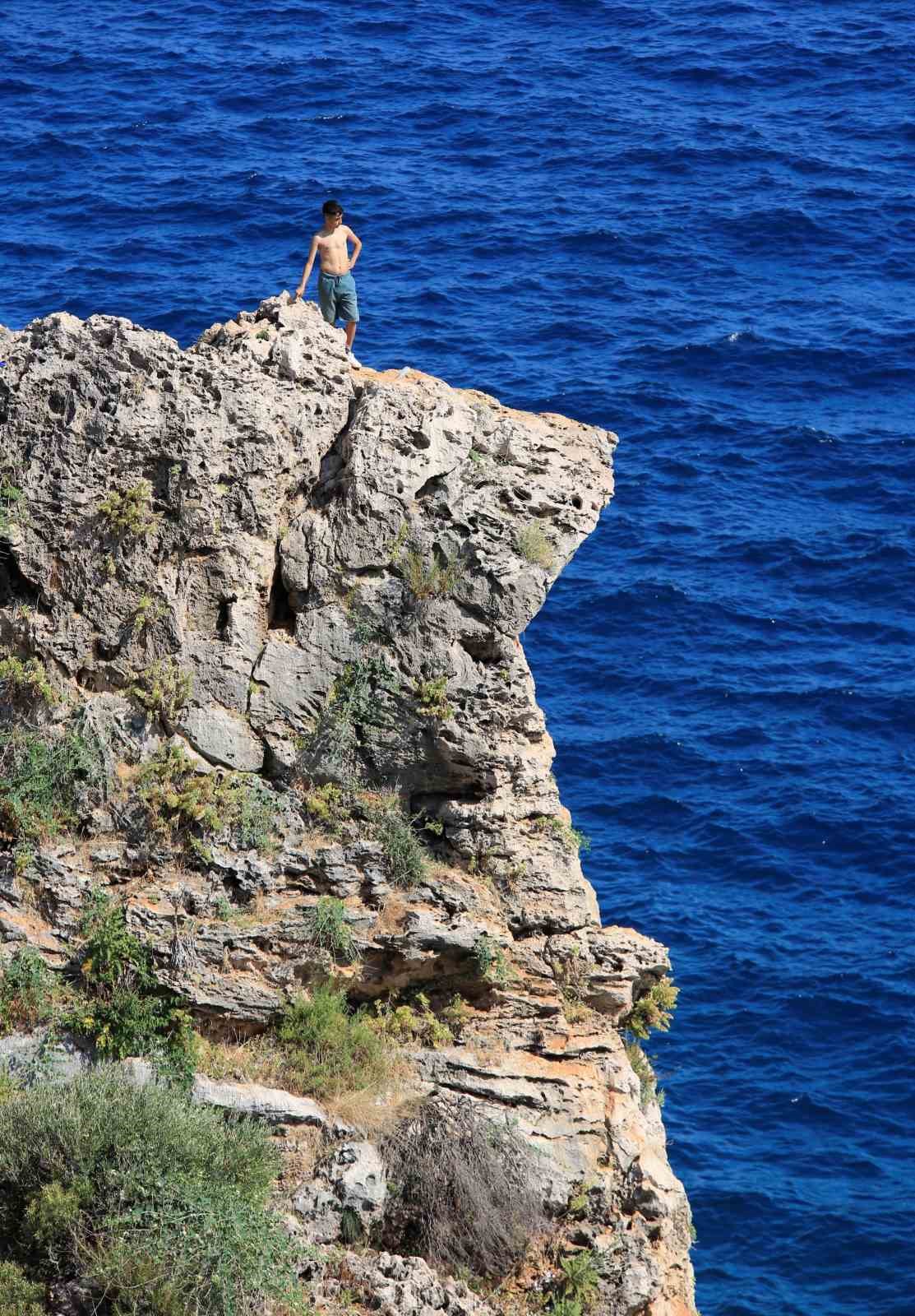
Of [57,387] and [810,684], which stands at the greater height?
[810,684]

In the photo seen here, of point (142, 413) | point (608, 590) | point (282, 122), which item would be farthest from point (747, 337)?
point (142, 413)

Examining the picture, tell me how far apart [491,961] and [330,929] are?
1.76 meters

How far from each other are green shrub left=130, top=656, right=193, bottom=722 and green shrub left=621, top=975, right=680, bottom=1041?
6.36 m

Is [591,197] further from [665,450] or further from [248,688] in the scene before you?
[248,688]

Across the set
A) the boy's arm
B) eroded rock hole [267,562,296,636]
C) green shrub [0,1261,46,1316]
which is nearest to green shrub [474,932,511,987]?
eroded rock hole [267,562,296,636]

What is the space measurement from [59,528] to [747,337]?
38882mm

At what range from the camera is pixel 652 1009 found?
65.8 ft

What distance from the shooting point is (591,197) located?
197 ft

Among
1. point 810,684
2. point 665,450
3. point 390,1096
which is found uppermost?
point 665,450

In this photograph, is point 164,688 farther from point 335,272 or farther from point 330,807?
point 335,272

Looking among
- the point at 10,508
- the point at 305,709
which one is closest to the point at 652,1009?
the point at 305,709

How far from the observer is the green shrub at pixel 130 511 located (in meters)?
18.2

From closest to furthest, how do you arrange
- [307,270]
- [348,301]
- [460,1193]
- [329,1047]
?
[460,1193], [329,1047], [307,270], [348,301]

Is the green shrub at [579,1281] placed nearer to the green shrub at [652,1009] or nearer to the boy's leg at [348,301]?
the green shrub at [652,1009]
